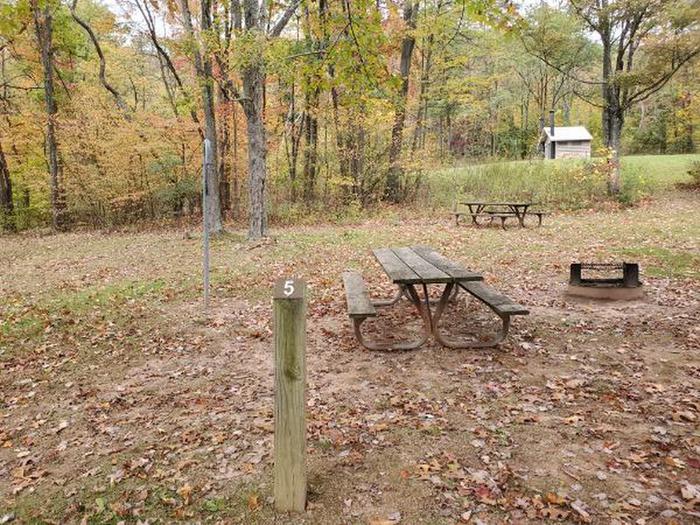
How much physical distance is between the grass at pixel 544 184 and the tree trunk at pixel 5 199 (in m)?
14.6

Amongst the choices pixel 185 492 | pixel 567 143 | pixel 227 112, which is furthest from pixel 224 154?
pixel 567 143

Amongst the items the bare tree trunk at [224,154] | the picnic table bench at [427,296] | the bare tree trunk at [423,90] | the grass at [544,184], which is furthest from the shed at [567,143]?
the picnic table bench at [427,296]

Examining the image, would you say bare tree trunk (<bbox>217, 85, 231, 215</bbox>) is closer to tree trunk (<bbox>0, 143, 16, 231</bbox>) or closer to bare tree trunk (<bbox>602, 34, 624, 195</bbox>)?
tree trunk (<bbox>0, 143, 16, 231</bbox>)

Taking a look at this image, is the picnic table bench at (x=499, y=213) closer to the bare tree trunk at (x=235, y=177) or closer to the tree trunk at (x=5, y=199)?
the bare tree trunk at (x=235, y=177)

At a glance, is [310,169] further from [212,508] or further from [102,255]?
[212,508]

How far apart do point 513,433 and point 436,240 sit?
8043 mm

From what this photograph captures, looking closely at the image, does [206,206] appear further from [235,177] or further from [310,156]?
[235,177]

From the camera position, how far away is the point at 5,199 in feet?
59.2

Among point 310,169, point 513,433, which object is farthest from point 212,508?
point 310,169

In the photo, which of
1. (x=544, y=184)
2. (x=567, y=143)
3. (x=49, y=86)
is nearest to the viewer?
(x=49, y=86)

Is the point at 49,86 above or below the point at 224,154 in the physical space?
above

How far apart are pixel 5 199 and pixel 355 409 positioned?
19.3 meters

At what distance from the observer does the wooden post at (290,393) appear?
2.48 metres

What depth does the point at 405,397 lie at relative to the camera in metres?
3.94
